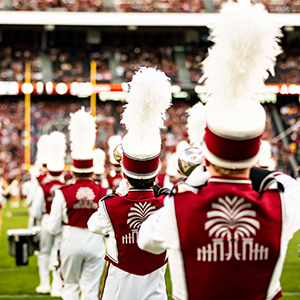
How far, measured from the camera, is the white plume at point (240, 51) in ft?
5.65

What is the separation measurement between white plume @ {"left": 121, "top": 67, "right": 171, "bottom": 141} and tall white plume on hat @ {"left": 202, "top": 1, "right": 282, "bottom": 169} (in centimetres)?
93

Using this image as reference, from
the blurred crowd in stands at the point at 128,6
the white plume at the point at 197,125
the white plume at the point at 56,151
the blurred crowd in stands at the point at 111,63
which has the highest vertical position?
the blurred crowd in stands at the point at 128,6

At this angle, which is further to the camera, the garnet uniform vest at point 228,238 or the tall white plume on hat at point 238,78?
the garnet uniform vest at point 228,238

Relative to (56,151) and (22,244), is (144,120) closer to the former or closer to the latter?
(56,151)

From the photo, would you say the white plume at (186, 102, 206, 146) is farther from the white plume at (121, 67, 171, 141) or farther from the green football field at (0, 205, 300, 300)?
the green football field at (0, 205, 300, 300)

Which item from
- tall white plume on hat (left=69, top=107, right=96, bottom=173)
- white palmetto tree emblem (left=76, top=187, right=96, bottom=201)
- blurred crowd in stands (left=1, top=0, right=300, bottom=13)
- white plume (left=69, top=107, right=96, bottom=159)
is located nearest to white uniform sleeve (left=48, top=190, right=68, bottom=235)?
white palmetto tree emblem (left=76, top=187, right=96, bottom=201)

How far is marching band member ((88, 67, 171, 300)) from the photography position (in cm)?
283

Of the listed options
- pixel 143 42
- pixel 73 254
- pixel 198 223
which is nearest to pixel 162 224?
pixel 198 223

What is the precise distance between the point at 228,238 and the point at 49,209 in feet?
15.5

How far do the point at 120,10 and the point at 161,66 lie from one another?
10.3ft

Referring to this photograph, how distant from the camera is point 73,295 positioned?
4.62 m

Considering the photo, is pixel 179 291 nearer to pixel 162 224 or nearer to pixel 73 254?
pixel 162 224

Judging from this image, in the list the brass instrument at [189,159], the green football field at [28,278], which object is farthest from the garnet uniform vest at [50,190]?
the brass instrument at [189,159]

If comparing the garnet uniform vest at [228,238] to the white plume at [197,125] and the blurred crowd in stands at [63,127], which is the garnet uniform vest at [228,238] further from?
the blurred crowd in stands at [63,127]
